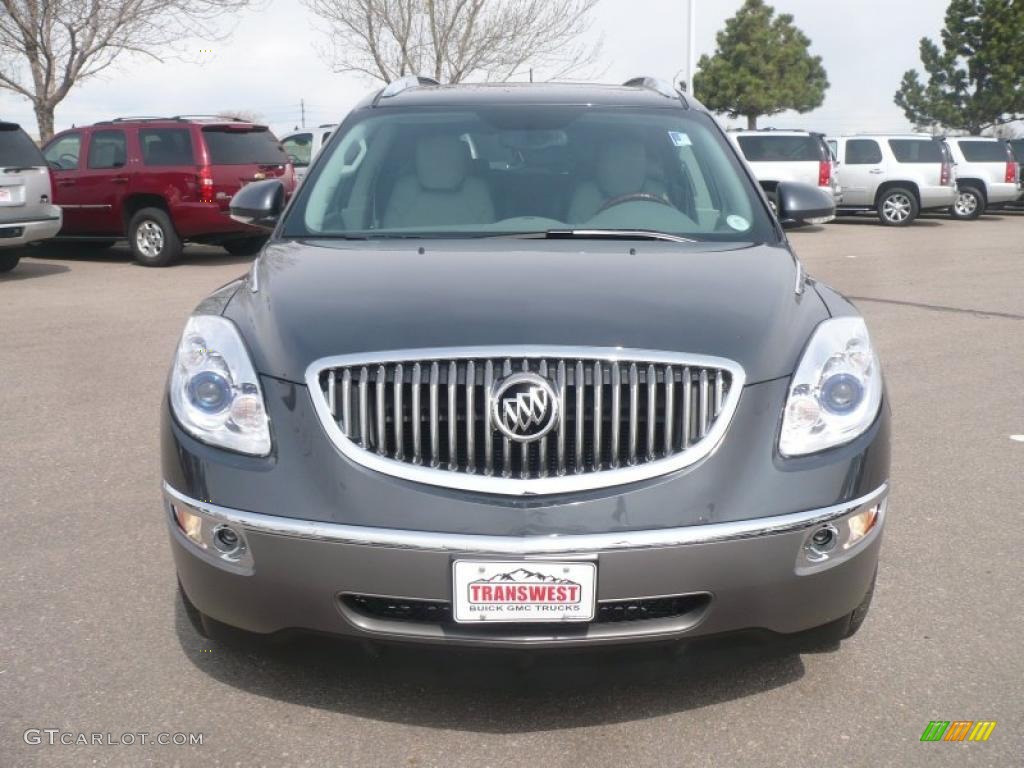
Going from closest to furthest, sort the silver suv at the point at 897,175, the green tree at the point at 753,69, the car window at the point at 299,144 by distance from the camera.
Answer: the car window at the point at 299,144 → the silver suv at the point at 897,175 → the green tree at the point at 753,69

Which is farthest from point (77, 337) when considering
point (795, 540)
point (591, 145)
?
point (795, 540)

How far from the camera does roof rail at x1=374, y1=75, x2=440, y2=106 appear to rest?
4906mm

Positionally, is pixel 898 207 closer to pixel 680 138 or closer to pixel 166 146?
pixel 166 146

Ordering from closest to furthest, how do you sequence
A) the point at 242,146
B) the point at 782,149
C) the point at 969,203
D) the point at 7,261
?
the point at 7,261 < the point at 242,146 < the point at 782,149 < the point at 969,203

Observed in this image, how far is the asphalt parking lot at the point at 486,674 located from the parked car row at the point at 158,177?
962cm

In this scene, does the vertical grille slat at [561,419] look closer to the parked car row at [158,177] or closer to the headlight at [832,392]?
the headlight at [832,392]

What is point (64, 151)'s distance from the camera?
630 inches

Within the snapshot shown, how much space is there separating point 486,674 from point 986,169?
82.1 ft

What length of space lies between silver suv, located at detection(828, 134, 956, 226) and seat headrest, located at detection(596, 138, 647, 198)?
21074 millimetres

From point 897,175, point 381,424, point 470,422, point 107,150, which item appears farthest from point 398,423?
point 897,175

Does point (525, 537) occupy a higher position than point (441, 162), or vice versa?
point (441, 162)

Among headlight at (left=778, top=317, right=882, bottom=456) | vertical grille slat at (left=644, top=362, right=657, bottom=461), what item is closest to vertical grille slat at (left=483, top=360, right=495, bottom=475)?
vertical grille slat at (left=644, top=362, right=657, bottom=461)

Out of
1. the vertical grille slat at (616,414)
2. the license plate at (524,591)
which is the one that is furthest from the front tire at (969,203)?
the license plate at (524,591)

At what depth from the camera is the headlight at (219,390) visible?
295 centimetres
